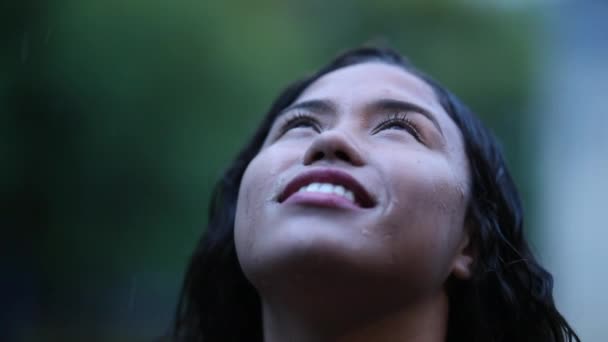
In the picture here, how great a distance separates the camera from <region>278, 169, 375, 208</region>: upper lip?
119 centimetres

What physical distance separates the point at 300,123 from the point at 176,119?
183 centimetres

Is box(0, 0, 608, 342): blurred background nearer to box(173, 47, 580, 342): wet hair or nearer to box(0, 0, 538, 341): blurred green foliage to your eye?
box(0, 0, 538, 341): blurred green foliage

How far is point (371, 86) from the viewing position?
1.44m

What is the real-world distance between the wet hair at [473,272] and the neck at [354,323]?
0.16 meters

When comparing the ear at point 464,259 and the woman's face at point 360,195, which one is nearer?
the woman's face at point 360,195

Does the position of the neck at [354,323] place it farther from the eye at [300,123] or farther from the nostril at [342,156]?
the eye at [300,123]

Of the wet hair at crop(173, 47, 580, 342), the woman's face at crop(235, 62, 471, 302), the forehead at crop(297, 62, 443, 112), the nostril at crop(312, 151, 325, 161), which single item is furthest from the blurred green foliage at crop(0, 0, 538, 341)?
the nostril at crop(312, 151, 325, 161)

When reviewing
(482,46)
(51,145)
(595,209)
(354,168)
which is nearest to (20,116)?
(51,145)

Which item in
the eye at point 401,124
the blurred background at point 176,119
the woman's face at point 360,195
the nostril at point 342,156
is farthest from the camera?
the blurred background at point 176,119

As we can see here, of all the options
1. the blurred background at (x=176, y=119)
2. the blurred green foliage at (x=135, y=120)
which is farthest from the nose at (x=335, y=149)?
the blurred green foliage at (x=135, y=120)

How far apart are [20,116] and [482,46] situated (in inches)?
106

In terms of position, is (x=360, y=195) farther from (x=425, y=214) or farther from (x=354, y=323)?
(x=354, y=323)

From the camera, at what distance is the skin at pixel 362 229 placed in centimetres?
114

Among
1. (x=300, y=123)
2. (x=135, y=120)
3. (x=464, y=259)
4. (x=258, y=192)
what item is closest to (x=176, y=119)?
(x=135, y=120)
